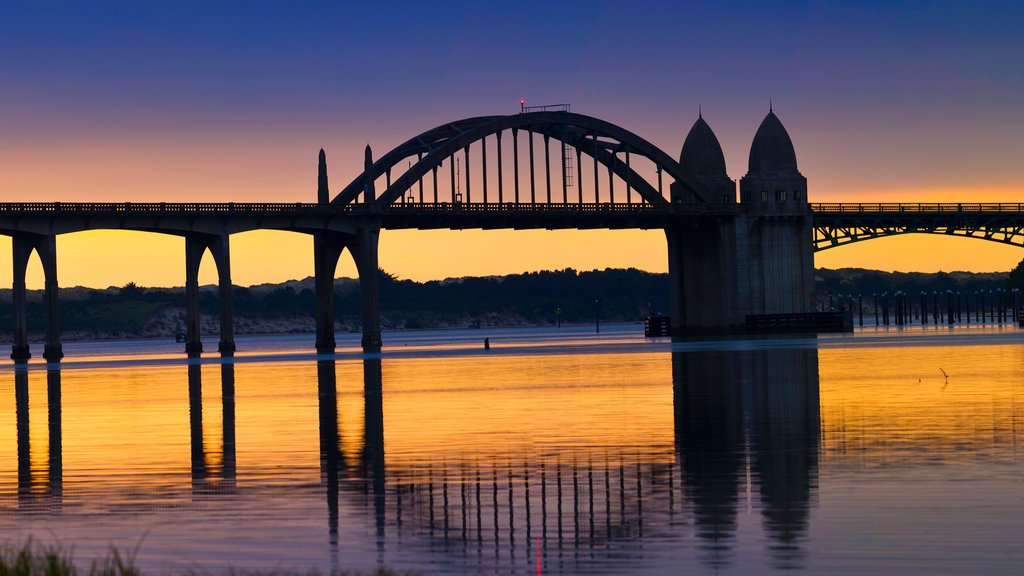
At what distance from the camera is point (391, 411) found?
4628cm

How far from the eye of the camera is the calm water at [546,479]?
754 inches

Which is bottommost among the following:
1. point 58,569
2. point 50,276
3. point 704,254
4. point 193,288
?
point 58,569

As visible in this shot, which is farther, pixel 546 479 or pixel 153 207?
pixel 153 207

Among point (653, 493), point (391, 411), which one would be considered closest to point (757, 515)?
point (653, 493)

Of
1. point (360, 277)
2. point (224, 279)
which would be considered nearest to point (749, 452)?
point (224, 279)

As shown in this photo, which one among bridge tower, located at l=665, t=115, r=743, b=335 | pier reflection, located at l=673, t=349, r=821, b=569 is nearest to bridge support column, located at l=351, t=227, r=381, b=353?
bridge tower, located at l=665, t=115, r=743, b=335

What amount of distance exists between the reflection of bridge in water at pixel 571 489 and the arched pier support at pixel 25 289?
264ft

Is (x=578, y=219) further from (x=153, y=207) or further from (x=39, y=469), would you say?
(x=39, y=469)

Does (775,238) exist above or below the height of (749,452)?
above

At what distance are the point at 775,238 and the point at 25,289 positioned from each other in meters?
75.8

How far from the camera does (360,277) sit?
135750 millimetres

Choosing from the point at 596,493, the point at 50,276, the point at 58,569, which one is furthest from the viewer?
the point at 50,276

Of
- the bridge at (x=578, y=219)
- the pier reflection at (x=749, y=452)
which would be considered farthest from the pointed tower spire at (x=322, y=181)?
the pier reflection at (x=749, y=452)

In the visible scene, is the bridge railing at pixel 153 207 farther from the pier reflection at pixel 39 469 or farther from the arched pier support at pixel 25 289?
the pier reflection at pixel 39 469
